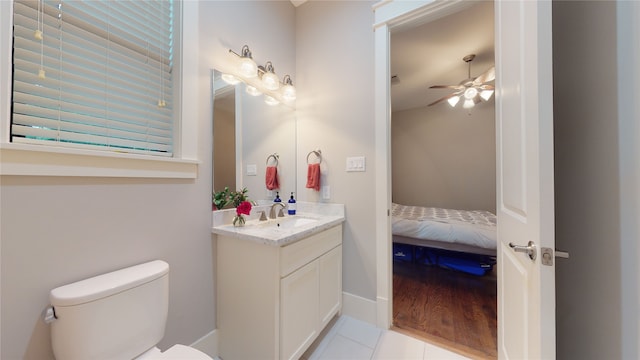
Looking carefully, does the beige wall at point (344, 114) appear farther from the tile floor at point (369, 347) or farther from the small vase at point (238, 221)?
the small vase at point (238, 221)

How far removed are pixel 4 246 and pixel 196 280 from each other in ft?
2.43

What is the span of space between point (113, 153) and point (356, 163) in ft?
4.74

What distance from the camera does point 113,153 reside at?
94cm

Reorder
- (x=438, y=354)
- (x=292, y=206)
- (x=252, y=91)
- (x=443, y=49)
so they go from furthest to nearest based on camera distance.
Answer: (x=443, y=49) < (x=292, y=206) < (x=252, y=91) < (x=438, y=354)

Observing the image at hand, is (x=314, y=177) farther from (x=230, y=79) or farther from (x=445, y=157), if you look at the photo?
Answer: (x=445, y=157)

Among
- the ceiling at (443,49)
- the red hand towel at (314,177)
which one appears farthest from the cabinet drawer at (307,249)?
the ceiling at (443,49)

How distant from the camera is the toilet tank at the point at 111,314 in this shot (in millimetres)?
761

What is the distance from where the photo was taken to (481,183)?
12.6ft

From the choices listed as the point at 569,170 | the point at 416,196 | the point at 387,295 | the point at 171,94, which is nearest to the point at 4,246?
the point at 171,94

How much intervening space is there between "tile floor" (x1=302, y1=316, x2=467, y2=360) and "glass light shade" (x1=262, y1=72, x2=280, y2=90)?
193cm

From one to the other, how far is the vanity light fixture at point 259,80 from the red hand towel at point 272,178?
1.85 feet

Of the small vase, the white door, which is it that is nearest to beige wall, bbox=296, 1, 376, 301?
the small vase

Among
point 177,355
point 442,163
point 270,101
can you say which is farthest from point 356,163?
point 442,163

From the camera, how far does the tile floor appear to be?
138 centimetres
